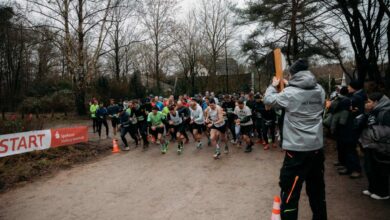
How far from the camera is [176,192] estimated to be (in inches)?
227

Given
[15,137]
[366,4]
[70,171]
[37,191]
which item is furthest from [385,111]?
[15,137]

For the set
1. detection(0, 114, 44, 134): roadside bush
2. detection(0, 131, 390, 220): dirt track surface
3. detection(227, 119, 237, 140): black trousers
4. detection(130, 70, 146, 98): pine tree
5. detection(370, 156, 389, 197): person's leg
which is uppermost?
detection(130, 70, 146, 98): pine tree

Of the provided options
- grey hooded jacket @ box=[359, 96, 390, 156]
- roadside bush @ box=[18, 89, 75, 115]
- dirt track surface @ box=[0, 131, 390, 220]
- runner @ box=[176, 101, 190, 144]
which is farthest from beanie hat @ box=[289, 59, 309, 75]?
roadside bush @ box=[18, 89, 75, 115]

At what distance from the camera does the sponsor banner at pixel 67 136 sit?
33.1ft

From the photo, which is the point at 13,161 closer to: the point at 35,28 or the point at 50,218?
the point at 50,218

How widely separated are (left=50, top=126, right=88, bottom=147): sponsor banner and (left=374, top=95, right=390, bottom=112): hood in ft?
35.0

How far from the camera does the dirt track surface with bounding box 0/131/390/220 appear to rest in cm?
462

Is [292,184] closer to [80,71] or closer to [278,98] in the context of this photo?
[278,98]

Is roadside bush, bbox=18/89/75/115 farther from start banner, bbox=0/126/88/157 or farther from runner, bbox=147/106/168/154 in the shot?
runner, bbox=147/106/168/154

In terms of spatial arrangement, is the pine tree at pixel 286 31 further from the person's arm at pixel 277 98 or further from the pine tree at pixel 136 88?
the pine tree at pixel 136 88

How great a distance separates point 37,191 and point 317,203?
683 centimetres

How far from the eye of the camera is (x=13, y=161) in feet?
28.0

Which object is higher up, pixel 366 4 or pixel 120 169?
pixel 366 4

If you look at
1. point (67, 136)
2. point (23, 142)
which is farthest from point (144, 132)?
point (23, 142)
